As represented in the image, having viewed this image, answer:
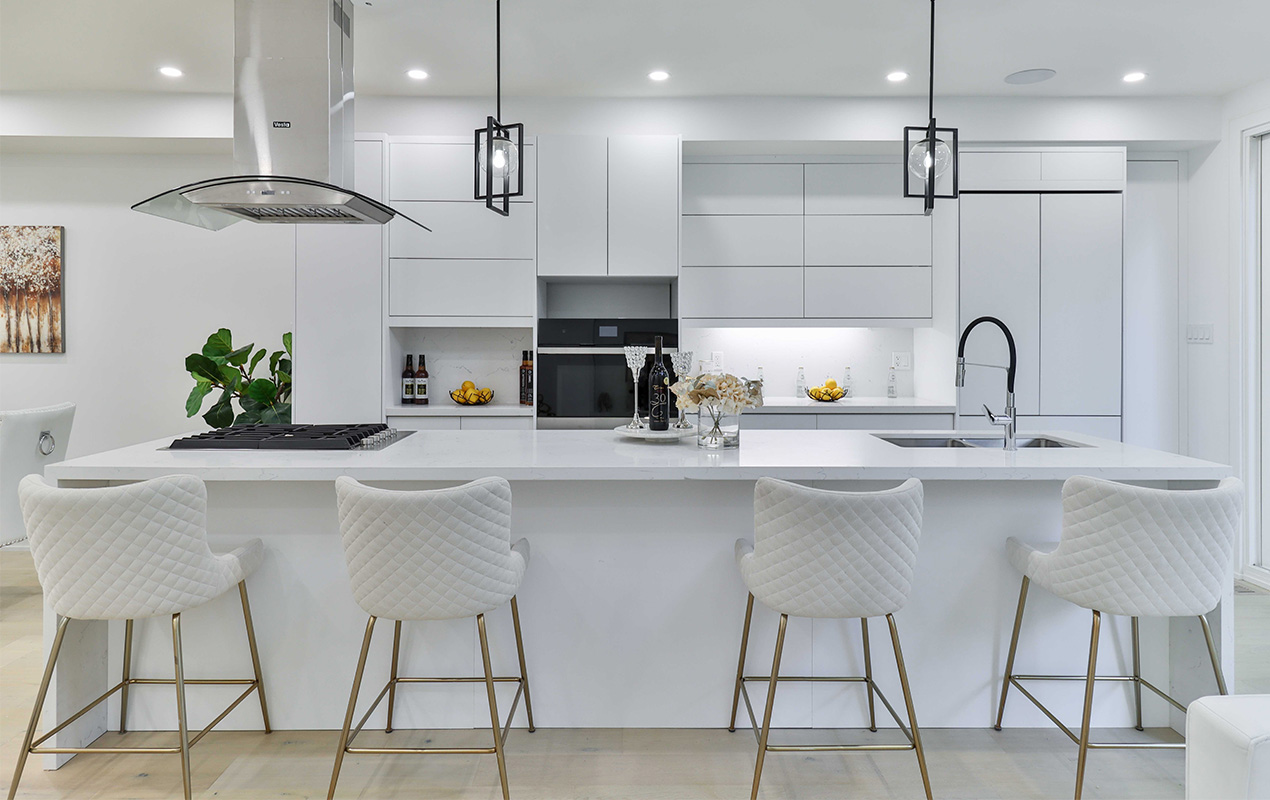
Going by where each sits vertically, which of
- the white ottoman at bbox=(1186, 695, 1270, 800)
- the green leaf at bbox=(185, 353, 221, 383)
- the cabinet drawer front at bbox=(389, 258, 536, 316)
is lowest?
the white ottoman at bbox=(1186, 695, 1270, 800)

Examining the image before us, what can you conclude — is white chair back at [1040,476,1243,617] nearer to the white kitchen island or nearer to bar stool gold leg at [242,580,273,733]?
the white kitchen island

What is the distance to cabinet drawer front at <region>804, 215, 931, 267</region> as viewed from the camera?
4.45m

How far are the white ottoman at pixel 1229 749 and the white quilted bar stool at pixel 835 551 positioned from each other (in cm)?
78

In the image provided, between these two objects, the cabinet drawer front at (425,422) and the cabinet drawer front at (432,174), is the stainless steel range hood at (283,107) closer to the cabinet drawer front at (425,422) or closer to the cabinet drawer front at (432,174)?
the cabinet drawer front at (432,174)

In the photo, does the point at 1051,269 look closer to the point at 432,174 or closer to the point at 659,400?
the point at 659,400

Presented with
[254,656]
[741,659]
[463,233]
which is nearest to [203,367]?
[463,233]

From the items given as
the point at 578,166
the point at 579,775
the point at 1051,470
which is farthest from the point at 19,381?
the point at 1051,470

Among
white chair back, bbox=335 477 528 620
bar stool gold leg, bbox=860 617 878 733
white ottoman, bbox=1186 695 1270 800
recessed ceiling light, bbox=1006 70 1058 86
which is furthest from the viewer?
recessed ceiling light, bbox=1006 70 1058 86

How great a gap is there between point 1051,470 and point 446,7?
9.17ft

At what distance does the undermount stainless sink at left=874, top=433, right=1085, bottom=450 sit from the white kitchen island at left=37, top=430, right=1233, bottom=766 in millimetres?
472

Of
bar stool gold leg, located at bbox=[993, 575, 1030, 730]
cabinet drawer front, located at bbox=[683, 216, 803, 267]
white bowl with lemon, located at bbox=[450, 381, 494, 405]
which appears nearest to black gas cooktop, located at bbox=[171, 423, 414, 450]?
white bowl with lemon, located at bbox=[450, 381, 494, 405]

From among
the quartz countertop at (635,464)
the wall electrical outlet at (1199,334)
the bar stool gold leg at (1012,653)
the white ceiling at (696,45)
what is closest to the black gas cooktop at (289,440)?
the quartz countertop at (635,464)

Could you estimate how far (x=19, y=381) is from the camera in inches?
184

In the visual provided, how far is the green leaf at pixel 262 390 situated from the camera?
4.21 m
